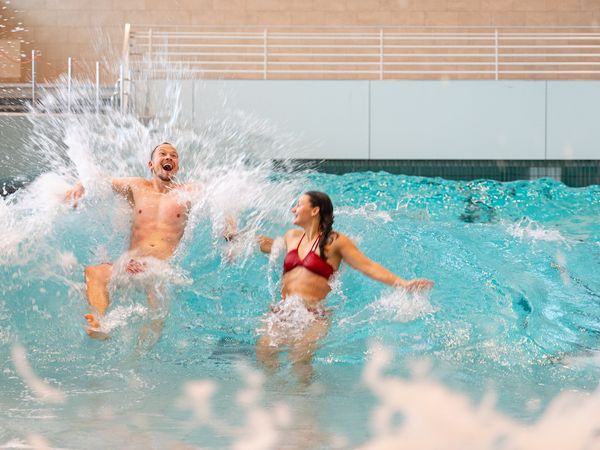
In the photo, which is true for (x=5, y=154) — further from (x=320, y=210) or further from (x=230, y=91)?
(x=320, y=210)

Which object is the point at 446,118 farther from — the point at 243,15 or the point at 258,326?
the point at 258,326

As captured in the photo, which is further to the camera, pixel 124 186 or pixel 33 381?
pixel 124 186

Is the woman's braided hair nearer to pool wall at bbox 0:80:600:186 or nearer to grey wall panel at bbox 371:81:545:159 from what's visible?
pool wall at bbox 0:80:600:186

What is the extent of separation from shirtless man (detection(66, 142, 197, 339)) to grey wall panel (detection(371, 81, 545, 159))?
6061mm

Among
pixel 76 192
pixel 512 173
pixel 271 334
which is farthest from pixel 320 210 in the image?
pixel 512 173

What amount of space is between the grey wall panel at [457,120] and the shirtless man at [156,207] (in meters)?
6.06

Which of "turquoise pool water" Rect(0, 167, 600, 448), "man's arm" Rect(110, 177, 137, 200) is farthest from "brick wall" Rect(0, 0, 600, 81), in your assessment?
"man's arm" Rect(110, 177, 137, 200)

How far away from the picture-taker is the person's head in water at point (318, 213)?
205 inches

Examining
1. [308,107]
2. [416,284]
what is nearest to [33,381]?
[416,284]

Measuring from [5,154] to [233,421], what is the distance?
740 centimetres

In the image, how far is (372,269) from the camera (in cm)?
504

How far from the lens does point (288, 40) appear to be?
47.1 feet

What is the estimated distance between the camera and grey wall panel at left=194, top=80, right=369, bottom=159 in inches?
463

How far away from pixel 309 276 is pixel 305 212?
35 centimetres
